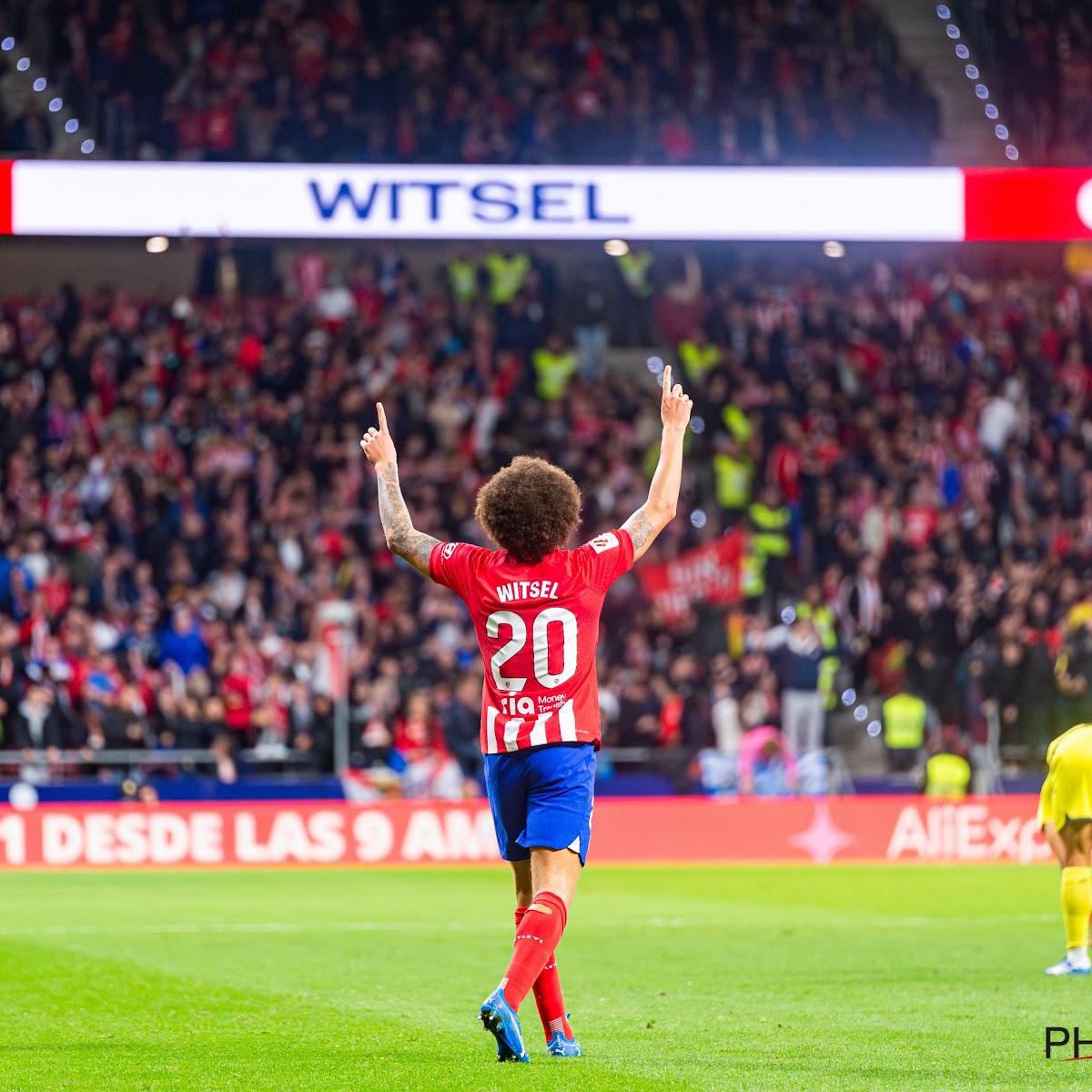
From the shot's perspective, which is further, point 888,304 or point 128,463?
point 888,304

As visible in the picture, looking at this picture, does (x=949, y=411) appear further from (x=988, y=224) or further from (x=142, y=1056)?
(x=142, y=1056)

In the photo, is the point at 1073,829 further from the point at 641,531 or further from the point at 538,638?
the point at 538,638

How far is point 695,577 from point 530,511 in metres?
16.9

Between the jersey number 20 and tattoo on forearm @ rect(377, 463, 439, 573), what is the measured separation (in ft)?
1.31

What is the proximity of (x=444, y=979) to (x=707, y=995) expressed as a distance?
5.06 ft

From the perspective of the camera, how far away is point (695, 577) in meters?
23.7

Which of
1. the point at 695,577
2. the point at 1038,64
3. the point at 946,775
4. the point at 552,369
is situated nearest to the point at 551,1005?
the point at 946,775

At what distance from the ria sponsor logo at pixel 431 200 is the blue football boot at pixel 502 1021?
47.7 ft

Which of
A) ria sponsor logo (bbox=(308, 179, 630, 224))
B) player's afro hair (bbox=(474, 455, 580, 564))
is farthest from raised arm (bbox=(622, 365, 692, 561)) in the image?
ria sponsor logo (bbox=(308, 179, 630, 224))

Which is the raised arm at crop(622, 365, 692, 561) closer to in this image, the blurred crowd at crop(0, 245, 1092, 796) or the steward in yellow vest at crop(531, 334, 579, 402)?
the blurred crowd at crop(0, 245, 1092, 796)

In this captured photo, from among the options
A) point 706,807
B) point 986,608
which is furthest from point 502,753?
point 986,608

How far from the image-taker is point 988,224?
2078cm

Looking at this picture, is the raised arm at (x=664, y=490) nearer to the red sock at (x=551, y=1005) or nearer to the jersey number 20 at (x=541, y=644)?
the jersey number 20 at (x=541, y=644)

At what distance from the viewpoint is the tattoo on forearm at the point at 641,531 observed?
7117 mm
